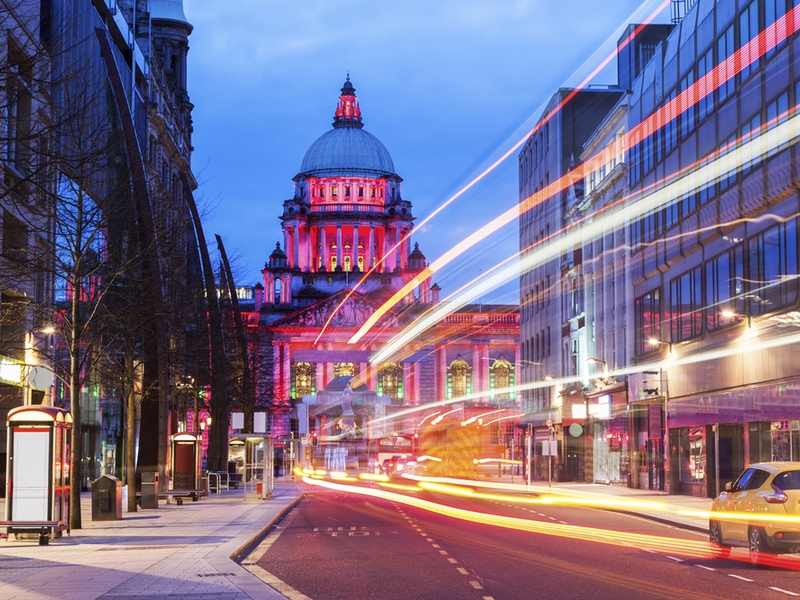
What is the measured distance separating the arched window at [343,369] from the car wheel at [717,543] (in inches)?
5618

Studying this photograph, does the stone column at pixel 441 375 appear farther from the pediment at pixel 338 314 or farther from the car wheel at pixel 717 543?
the car wheel at pixel 717 543

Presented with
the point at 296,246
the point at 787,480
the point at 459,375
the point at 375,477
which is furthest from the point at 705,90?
the point at 296,246

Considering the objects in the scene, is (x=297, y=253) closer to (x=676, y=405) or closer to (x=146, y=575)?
(x=676, y=405)

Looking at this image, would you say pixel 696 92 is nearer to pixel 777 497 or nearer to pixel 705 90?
pixel 705 90

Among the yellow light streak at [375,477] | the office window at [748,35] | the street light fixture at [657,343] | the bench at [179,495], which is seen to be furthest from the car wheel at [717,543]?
the yellow light streak at [375,477]

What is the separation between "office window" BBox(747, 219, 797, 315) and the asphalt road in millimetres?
8172

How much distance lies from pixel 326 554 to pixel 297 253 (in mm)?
162356

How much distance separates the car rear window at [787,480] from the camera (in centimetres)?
1922

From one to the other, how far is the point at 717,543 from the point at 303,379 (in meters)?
145

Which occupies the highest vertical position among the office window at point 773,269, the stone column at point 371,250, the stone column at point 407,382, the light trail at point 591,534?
the stone column at point 371,250

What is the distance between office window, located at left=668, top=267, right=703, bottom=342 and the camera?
44500mm

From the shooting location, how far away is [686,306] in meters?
46.2

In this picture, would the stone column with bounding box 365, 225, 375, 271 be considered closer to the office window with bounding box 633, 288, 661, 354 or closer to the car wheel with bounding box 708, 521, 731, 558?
the office window with bounding box 633, 288, 661, 354

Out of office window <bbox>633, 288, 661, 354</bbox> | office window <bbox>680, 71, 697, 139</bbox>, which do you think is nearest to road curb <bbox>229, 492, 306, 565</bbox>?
office window <bbox>680, 71, 697, 139</bbox>
